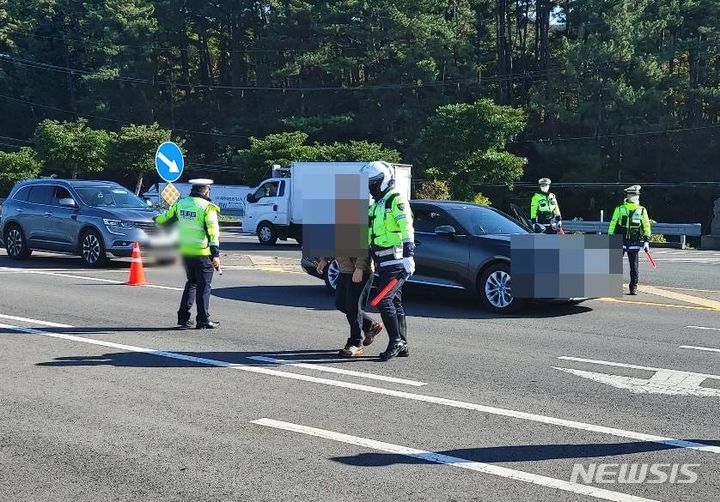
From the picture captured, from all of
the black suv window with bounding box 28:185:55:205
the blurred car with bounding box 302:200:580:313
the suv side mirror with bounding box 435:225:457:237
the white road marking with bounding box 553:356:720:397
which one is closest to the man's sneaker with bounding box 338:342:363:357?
the white road marking with bounding box 553:356:720:397

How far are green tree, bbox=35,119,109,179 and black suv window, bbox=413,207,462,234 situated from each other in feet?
156

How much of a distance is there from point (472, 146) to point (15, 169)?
31.7 meters

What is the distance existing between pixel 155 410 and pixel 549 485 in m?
3.11

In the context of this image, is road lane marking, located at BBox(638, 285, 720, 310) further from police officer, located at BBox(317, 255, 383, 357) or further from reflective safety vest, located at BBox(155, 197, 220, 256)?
reflective safety vest, located at BBox(155, 197, 220, 256)

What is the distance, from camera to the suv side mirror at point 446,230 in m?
12.3

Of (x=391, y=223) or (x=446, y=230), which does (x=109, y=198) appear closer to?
(x=446, y=230)

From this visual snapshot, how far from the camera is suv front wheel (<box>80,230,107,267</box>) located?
1764 centimetres

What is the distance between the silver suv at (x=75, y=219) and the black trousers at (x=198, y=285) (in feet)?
21.5

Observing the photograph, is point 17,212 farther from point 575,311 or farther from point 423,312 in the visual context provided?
point 575,311

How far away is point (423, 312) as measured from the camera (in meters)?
12.0

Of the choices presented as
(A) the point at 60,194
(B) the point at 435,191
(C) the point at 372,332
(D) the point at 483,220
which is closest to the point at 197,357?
(C) the point at 372,332

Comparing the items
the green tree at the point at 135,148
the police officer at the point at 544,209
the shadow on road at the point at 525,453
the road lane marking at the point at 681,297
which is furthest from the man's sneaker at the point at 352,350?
the green tree at the point at 135,148

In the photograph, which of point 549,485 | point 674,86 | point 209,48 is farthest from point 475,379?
point 209,48

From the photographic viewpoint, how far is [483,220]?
12766 millimetres
